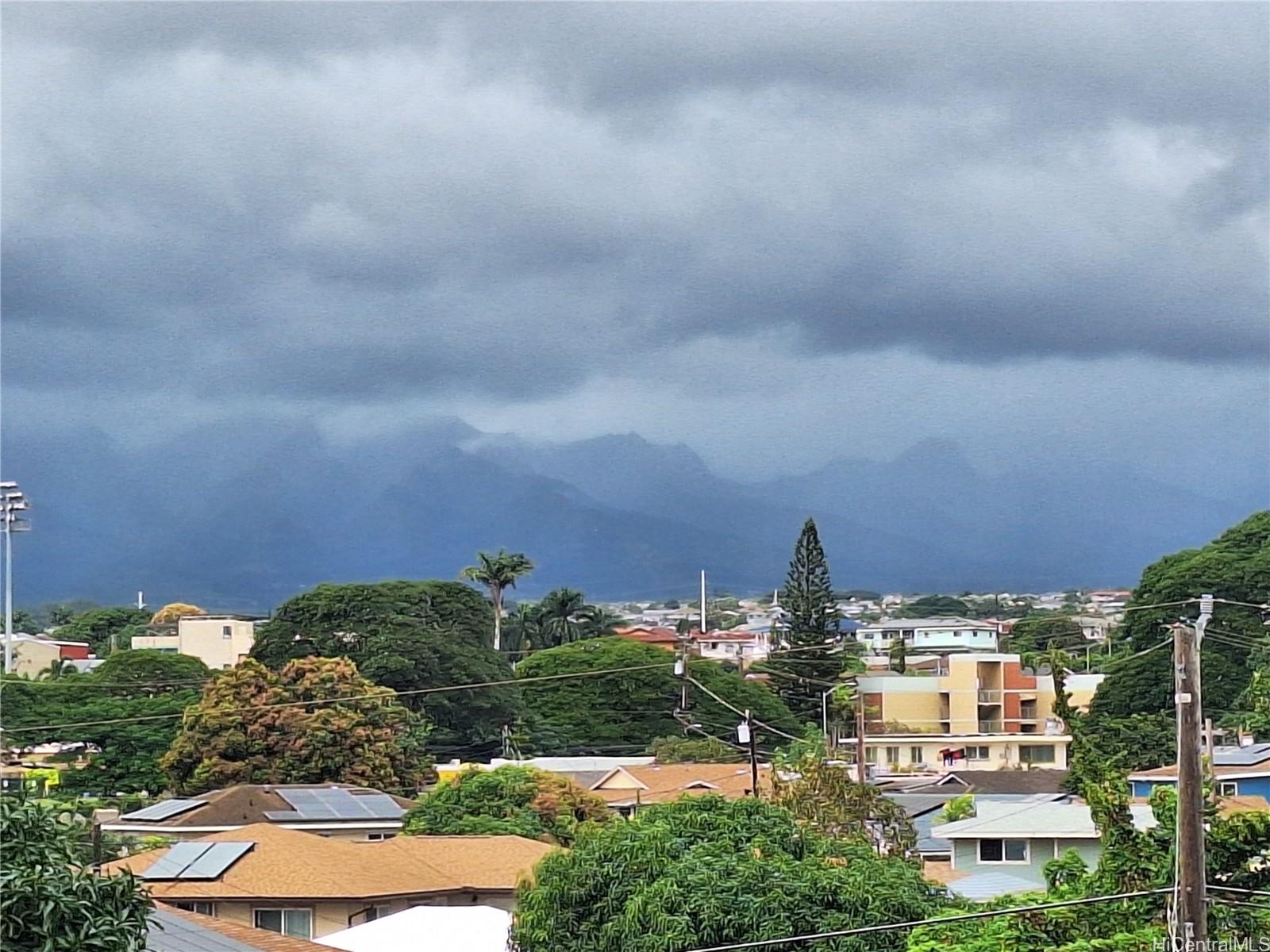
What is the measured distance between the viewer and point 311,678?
50531 mm

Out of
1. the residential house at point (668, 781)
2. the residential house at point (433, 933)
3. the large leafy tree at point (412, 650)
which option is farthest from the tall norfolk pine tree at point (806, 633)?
the residential house at point (433, 933)

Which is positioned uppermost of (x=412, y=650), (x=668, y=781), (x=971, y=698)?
(x=412, y=650)

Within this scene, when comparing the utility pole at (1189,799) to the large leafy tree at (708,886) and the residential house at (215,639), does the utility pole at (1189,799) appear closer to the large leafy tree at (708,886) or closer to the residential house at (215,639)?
the large leafy tree at (708,886)

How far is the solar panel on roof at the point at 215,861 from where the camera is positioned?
27281 mm

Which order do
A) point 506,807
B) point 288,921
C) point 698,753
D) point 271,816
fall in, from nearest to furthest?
point 288,921
point 271,816
point 506,807
point 698,753

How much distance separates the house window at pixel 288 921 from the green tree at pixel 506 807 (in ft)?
32.7

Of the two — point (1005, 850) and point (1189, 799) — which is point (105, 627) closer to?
point (1005, 850)

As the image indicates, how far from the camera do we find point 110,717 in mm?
55969

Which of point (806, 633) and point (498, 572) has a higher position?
point (498, 572)

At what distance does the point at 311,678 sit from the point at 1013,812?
25.4 metres

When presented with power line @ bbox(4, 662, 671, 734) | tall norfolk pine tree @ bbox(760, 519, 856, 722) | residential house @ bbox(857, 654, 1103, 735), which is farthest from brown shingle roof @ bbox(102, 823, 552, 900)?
residential house @ bbox(857, 654, 1103, 735)

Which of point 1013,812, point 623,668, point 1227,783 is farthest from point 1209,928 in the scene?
point 623,668

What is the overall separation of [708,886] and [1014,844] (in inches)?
414

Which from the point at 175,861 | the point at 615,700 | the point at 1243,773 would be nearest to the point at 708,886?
the point at 175,861
